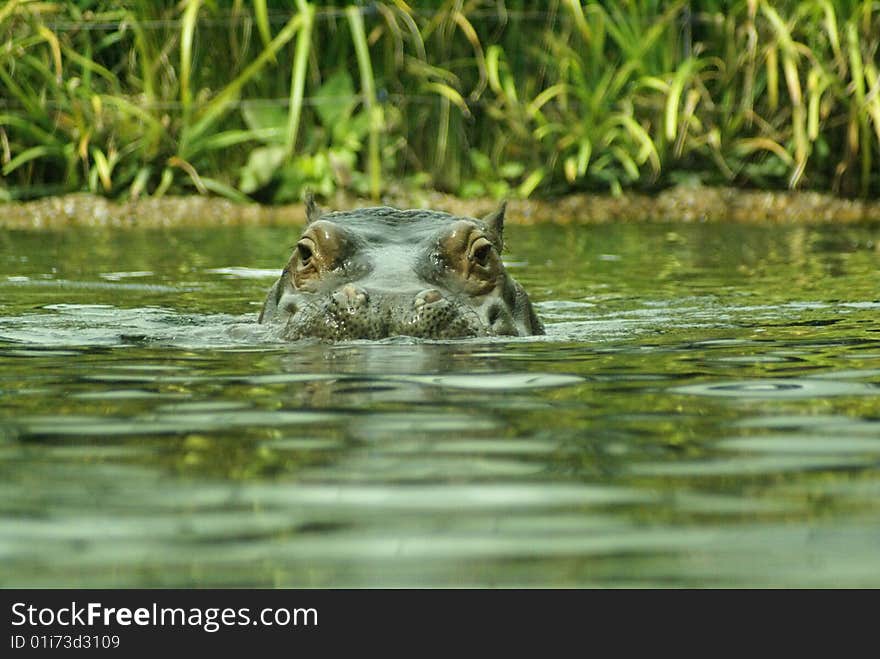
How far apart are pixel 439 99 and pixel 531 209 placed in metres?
1.43

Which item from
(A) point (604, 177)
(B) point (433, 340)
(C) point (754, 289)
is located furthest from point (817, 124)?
(B) point (433, 340)

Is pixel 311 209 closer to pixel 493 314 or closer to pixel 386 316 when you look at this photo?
pixel 493 314

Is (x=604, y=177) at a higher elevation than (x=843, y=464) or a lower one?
lower

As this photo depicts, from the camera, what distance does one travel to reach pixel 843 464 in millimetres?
3537

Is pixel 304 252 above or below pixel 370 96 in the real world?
above

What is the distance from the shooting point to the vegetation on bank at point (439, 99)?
1470 cm

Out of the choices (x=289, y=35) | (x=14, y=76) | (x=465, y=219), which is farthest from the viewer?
(x=14, y=76)

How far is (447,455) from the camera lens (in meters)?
3.64

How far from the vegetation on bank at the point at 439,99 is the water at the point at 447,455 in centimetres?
749

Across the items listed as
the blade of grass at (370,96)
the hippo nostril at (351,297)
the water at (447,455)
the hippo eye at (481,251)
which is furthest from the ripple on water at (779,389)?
the blade of grass at (370,96)

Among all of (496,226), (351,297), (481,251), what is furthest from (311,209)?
(351,297)

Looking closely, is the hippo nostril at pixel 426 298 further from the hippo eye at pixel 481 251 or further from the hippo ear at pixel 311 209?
the hippo ear at pixel 311 209
